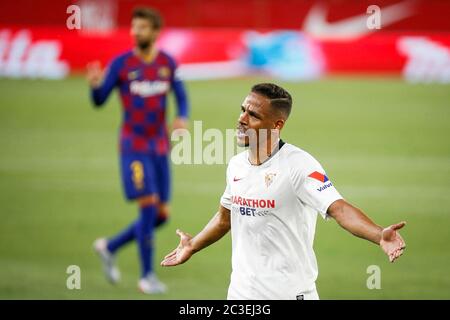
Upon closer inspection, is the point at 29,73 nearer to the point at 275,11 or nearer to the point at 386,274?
the point at 275,11

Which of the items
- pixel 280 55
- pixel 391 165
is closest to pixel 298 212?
pixel 391 165

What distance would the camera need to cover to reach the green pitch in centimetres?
1167

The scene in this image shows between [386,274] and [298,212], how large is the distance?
6056 mm

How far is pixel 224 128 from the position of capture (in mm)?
21438

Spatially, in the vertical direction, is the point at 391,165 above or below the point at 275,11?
below

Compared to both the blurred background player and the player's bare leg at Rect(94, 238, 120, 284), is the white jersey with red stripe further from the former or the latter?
the player's bare leg at Rect(94, 238, 120, 284)

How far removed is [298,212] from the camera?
6.17 m

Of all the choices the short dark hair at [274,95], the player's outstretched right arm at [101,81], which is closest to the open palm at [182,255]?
the short dark hair at [274,95]

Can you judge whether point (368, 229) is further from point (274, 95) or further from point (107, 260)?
point (107, 260)

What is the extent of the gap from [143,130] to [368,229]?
18.9 feet

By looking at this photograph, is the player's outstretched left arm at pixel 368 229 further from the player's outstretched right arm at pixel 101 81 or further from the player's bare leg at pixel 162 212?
the player's bare leg at pixel 162 212

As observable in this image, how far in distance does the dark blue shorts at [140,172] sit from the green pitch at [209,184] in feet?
3.80
